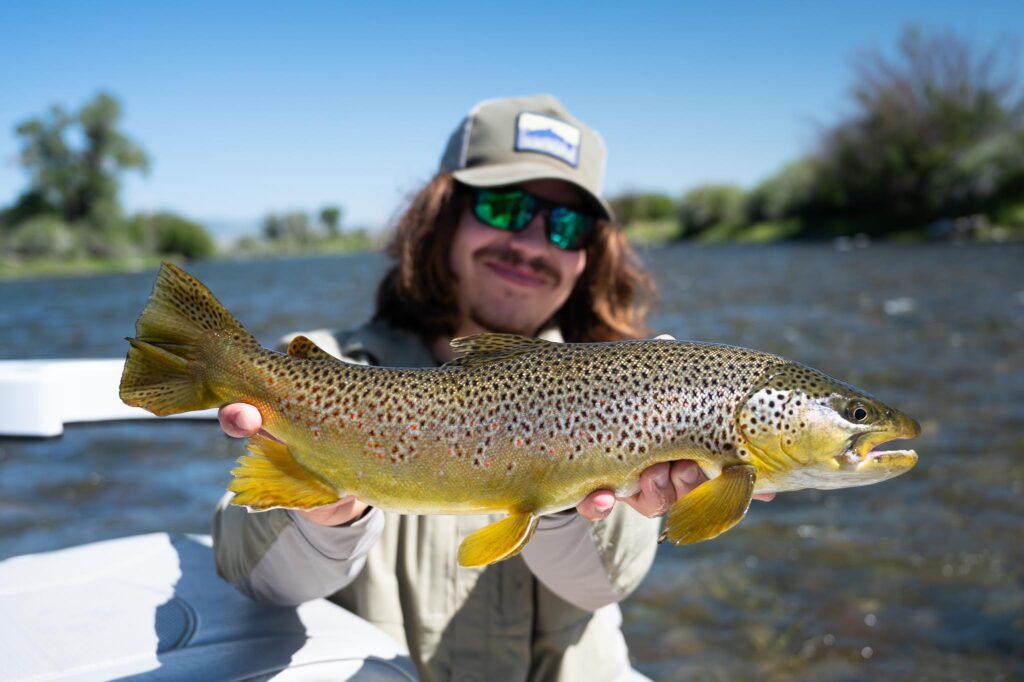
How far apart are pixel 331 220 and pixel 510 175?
196964mm

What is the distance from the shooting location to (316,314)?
25.2 metres

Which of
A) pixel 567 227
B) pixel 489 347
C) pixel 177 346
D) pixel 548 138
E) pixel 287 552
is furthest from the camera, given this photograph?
pixel 567 227

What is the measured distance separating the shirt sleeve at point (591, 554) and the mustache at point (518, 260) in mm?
1253

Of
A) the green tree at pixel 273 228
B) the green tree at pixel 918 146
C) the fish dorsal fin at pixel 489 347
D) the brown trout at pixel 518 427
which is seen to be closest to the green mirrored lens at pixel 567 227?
the fish dorsal fin at pixel 489 347

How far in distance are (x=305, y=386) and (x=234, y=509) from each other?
995 millimetres

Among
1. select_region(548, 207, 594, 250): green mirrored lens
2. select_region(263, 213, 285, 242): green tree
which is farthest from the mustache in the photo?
select_region(263, 213, 285, 242): green tree

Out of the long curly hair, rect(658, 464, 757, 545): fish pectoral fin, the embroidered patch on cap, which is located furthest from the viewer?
the long curly hair

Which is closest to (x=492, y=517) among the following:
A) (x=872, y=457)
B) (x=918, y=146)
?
(x=872, y=457)

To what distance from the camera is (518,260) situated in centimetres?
390

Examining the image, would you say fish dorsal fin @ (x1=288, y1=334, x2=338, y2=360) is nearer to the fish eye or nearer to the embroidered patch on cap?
the fish eye

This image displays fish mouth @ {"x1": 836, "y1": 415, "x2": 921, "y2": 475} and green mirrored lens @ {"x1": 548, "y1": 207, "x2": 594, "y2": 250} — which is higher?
green mirrored lens @ {"x1": 548, "y1": 207, "x2": 594, "y2": 250}

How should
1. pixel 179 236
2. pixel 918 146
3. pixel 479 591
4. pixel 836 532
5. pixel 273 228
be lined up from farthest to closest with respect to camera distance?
pixel 273 228, pixel 179 236, pixel 918 146, pixel 836 532, pixel 479 591

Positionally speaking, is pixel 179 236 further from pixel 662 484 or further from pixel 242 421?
pixel 662 484

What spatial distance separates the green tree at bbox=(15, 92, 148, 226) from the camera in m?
77.8
